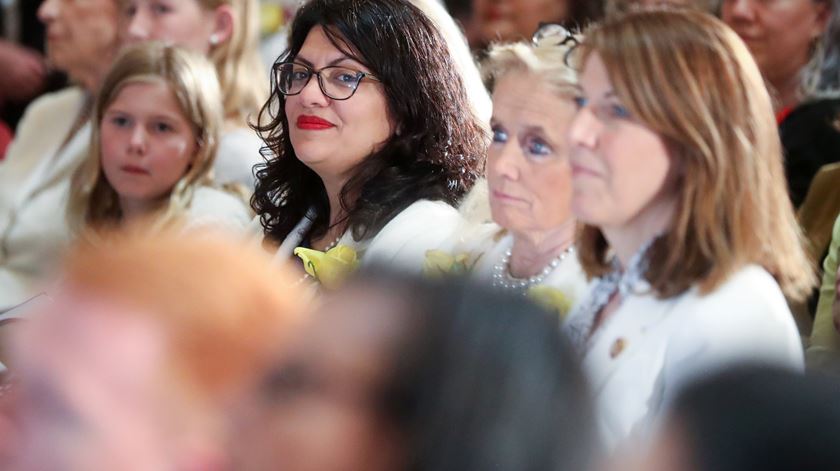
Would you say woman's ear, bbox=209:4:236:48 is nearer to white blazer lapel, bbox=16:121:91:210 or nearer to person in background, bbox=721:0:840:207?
white blazer lapel, bbox=16:121:91:210

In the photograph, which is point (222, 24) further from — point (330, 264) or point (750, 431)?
point (750, 431)

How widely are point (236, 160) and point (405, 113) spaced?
89 centimetres

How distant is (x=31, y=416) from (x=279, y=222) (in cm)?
151

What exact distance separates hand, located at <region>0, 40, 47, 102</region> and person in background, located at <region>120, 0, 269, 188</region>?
978 millimetres

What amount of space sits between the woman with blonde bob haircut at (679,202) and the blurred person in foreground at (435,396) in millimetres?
580

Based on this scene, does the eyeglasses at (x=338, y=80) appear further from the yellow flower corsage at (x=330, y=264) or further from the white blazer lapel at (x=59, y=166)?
the white blazer lapel at (x=59, y=166)

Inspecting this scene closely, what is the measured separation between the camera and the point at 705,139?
1376 millimetres

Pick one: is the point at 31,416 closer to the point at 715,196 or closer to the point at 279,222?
the point at 715,196

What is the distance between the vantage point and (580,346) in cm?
147

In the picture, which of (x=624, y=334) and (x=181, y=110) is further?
(x=181, y=110)

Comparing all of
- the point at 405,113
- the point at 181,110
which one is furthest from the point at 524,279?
the point at 181,110

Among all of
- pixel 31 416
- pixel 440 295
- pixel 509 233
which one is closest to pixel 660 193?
pixel 509 233

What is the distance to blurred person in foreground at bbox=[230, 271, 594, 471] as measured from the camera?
30.3 inches

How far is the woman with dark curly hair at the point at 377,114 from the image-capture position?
6.99ft
